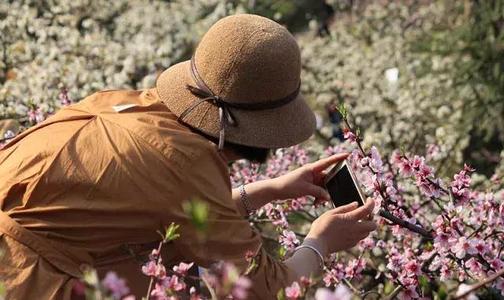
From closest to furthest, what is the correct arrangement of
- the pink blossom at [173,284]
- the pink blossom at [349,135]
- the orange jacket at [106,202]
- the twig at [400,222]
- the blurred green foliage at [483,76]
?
the pink blossom at [173,284], the orange jacket at [106,202], the twig at [400,222], the pink blossom at [349,135], the blurred green foliage at [483,76]

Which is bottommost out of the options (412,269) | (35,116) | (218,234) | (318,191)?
(35,116)

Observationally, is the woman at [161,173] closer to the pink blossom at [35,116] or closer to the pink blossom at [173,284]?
the pink blossom at [173,284]

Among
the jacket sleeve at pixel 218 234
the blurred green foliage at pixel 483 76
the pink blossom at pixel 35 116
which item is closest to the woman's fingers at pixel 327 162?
the jacket sleeve at pixel 218 234

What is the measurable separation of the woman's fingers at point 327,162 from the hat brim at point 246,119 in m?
0.23

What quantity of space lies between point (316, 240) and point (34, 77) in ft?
12.6

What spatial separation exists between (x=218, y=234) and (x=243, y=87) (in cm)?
40

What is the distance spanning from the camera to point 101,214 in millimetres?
2244

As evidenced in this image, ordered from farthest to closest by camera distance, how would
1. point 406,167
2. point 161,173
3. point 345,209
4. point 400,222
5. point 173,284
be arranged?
point 406,167
point 400,222
point 345,209
point 161,173
point 173,284

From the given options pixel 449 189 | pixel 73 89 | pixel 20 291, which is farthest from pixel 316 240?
pixel 73 89

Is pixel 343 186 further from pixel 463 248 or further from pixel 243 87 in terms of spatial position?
pixel 243 87

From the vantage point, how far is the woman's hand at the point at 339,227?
8.09ft

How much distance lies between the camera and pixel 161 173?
2.20m

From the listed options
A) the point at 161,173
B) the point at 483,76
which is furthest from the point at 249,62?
the point at 483,76

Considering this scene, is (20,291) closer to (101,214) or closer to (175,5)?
(101,214)
